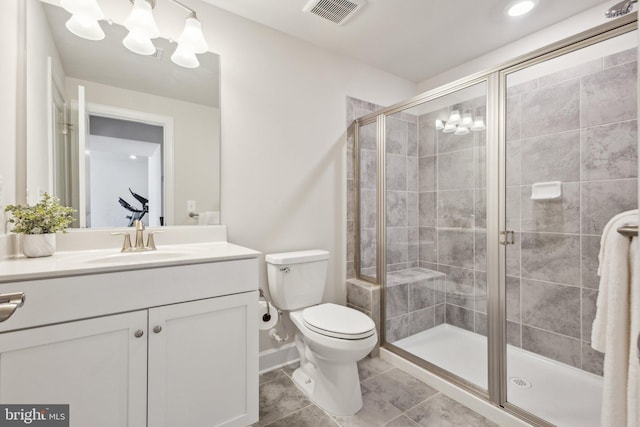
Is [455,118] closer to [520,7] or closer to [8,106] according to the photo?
[520,7]

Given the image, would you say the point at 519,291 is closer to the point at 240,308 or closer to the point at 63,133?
the point at 240,308

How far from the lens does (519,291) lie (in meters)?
1.77

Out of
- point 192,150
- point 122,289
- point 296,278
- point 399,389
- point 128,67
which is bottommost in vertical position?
point 399,389

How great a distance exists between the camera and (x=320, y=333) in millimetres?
1517

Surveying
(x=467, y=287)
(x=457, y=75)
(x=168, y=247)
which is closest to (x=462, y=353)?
(x=467, y=287)

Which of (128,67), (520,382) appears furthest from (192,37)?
(520,382)

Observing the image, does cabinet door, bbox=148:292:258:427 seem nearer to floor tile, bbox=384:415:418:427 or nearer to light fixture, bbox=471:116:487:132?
floor tile, bbox=384:415:418:427

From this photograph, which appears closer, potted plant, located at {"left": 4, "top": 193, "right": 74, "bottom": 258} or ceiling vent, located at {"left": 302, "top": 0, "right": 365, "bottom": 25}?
potted plant, located at {"left": 4, "top": 193, "right": 74, "bottom": 258}

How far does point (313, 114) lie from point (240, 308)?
149 cm

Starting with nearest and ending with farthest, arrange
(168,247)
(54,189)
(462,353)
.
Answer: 1. (54,189)
2. (168,247)
3. (462,353)

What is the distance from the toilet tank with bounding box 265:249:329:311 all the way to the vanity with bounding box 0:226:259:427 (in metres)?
0.50

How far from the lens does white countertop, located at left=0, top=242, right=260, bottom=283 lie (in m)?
0.91

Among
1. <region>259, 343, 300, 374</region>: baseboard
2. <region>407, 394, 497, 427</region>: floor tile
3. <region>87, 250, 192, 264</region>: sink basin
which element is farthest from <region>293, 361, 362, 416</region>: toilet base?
<region>87, 250, 192, 264</region>: sink basin

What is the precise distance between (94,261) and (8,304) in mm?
758
